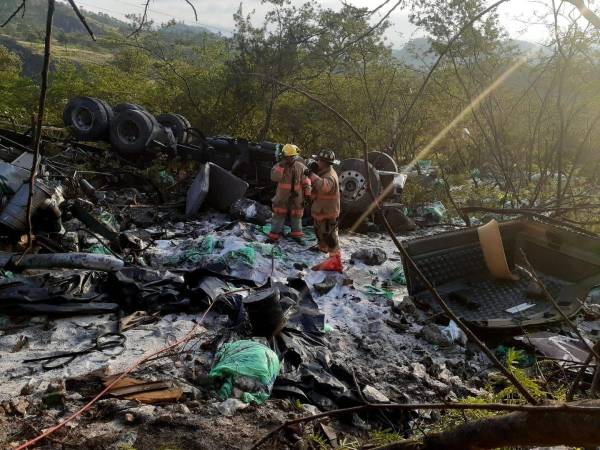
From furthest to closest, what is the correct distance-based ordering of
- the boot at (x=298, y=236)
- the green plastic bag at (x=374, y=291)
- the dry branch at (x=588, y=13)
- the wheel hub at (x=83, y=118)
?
the wheel hub at (x=83, y=118) < the boot at (x=298, y=236) < the green plastic bag at (x=374, y=291) < the dry branch at (x=588, y=13)

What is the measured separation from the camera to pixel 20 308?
157 inches

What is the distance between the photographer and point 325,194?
656 cm

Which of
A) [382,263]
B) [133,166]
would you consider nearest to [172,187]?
[133,166]

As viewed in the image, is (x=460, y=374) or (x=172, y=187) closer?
(x=460, y=374)

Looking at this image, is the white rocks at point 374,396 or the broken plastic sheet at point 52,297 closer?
the white rocks at point 374,396

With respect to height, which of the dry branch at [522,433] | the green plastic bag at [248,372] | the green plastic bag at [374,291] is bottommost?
the green plastic bag at [374,291]

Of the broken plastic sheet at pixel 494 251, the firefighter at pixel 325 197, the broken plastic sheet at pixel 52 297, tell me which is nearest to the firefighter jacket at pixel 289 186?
the firefighter at pixel 325 197

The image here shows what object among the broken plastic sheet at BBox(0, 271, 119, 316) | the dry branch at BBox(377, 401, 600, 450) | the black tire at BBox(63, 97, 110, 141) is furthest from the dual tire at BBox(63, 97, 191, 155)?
the dry branch at BBox(377, 401, 600, 450)

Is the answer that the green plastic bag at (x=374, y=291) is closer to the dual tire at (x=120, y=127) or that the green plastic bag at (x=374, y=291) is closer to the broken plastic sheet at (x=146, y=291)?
the broken plastic sheet at (x=146, y=291)

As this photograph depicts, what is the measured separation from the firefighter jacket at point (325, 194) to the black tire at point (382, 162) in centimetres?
229

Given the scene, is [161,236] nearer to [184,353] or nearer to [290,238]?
[290,238]

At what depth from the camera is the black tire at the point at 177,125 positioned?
9570 millimetres

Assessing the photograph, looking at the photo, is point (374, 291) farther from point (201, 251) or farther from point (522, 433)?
point (522, 433)

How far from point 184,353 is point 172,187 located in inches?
219
